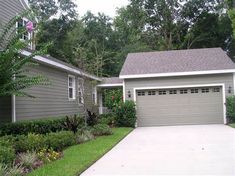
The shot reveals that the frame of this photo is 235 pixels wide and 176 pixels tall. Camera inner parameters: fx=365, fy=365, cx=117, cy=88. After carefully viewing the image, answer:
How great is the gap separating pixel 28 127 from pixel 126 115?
8996 millimetres

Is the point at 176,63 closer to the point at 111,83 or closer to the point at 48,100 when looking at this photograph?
the point at 111,83

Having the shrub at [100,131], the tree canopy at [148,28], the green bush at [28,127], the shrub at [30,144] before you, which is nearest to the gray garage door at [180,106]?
the shrub at [100,131]

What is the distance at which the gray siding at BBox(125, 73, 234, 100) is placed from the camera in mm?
20469

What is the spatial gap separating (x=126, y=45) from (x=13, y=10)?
76.8 feet

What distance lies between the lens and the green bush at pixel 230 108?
766 inches

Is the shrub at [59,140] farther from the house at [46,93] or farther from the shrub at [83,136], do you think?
the house at [46,93]

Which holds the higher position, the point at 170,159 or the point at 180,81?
the point at 180,81

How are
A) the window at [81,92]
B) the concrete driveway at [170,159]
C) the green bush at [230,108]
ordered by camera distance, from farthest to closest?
the green bush at [230,108] < the window at [81,92] < the concrete driveway at [170,159]

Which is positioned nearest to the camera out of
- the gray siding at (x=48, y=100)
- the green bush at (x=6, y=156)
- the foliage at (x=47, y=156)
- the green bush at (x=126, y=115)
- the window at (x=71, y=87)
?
the green bush at (x=6, y=156)

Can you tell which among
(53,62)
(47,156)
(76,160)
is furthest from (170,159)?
(53,62)

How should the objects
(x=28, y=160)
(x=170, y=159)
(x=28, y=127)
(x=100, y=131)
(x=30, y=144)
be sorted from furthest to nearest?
(x=100, y=131) → (x=28, y=127) → (x=30, y=144) → (x=170, y=159) → (x=28, y=160)

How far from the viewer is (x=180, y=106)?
2088cm

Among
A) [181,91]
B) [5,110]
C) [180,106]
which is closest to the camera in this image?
[5,110]

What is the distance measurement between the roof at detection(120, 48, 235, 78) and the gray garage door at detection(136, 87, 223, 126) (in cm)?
112
